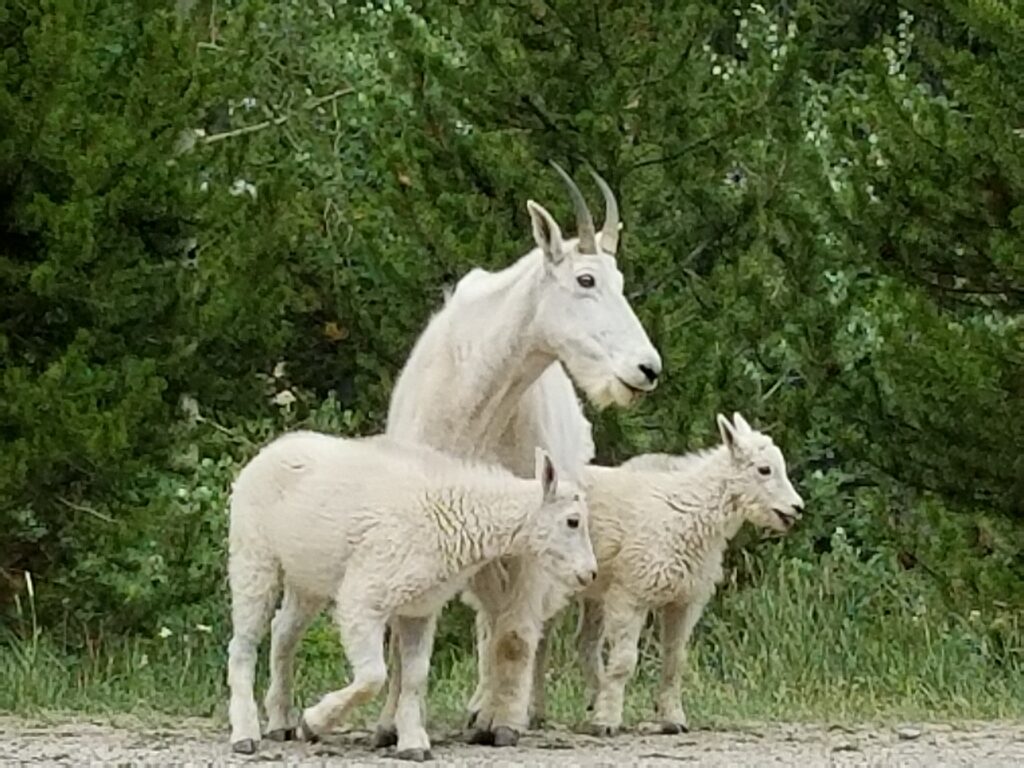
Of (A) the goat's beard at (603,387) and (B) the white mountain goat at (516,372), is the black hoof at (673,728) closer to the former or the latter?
(B) the white mountain goat at (516,372)

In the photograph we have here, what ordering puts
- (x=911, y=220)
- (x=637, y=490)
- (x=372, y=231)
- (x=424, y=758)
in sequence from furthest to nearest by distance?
(x=372, y=231) → (x=911, y=220) → (x=637, y=490) → (x=424, y=758)

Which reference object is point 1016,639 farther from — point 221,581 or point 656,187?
point 221,581

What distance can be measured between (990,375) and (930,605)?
156cm

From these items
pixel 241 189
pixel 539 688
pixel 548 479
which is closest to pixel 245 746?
pixel 548 479

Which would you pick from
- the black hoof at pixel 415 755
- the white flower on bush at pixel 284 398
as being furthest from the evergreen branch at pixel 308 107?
the black hoof at pixel 415 755

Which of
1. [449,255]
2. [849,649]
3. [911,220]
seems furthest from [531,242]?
[849,649]

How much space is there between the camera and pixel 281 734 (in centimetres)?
1019

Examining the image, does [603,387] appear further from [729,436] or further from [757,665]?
[757,665]

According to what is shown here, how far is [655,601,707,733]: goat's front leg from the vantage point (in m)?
10.6

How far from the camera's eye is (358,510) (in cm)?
962

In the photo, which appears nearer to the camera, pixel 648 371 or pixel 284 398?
pixel 648 371

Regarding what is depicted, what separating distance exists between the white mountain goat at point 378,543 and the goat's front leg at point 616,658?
670 mm

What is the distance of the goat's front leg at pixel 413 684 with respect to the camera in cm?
947

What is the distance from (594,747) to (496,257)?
16.0 feet
